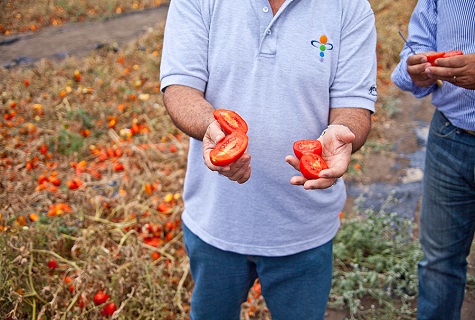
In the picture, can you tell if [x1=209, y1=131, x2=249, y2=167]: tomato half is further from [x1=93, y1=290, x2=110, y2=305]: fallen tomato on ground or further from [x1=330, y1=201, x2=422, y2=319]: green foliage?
[x1=330, y1=201, x2=422, y2=319]: green foliage

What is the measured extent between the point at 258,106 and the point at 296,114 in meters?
0.14

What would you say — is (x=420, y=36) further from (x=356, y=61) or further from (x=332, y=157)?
(x=332, y=157)

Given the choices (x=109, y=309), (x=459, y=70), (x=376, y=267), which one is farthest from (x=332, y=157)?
(x=376, y=267)

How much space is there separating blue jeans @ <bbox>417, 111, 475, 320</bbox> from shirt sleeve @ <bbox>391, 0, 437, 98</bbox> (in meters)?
0.20

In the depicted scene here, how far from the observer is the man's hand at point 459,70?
1.66 meters

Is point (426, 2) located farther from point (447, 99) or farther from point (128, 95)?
point (128, 95)

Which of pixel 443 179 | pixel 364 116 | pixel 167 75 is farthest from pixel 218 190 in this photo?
pixel 443 179

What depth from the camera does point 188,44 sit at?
4.90 feet

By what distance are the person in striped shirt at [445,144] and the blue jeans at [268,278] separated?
0.72 meters

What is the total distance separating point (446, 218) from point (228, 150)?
4.48 feet

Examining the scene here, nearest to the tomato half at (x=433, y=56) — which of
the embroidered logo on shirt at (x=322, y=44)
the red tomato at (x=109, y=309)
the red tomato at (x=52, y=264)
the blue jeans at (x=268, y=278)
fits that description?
the embroidered logo on shirt at (x=322, y=44)

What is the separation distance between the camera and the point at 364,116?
1.55m

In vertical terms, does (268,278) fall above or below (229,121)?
below

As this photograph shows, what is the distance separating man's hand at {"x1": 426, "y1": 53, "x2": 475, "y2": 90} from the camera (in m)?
1.66
